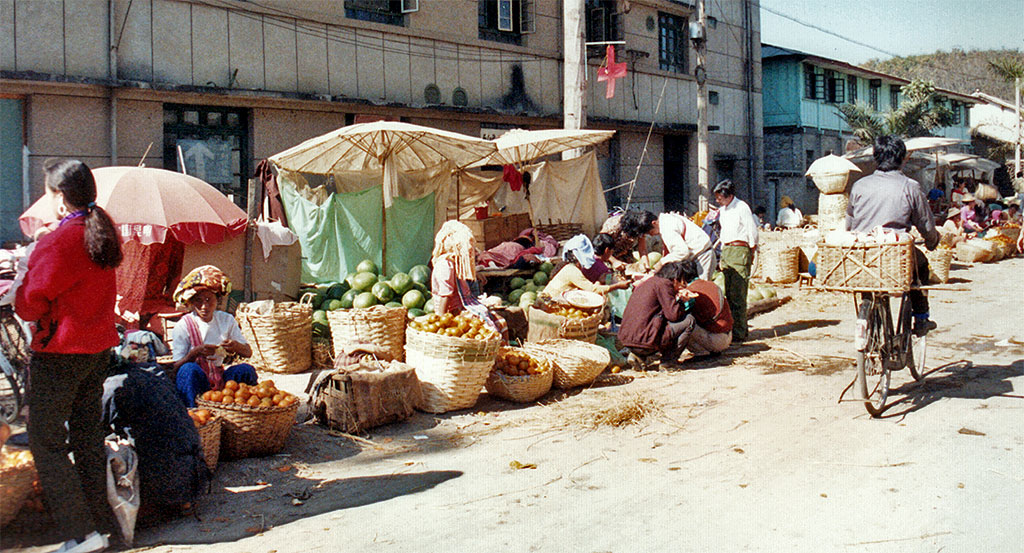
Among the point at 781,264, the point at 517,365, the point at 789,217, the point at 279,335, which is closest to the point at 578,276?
the point at 517,365

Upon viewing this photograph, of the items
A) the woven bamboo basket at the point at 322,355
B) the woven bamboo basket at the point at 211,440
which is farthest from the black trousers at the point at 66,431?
the woven bamboo basket at the point at 322,355

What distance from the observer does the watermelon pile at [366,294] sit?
364 inches

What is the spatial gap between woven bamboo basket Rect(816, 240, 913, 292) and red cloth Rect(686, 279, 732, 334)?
244cm

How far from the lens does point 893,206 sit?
262 inches

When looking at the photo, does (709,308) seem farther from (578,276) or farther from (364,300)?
(364,300)

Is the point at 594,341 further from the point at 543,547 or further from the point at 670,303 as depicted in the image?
the point at 543,547

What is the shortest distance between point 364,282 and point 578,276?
2.60 meters

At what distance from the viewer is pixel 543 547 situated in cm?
425

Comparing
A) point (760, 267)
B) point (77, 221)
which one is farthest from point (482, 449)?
point (760, 267)

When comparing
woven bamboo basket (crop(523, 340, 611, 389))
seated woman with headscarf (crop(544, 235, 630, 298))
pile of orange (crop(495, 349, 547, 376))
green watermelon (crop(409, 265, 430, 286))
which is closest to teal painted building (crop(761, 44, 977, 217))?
green watermelon (crop(409, 265, 430, 286))

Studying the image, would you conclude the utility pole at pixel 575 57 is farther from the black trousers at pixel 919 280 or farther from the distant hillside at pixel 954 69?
the distant hillside at pixel 954 69

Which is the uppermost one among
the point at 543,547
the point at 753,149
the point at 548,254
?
the point at 753,149

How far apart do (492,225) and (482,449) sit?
25.9 ft

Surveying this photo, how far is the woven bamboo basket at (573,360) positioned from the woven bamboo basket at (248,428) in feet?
9.07
